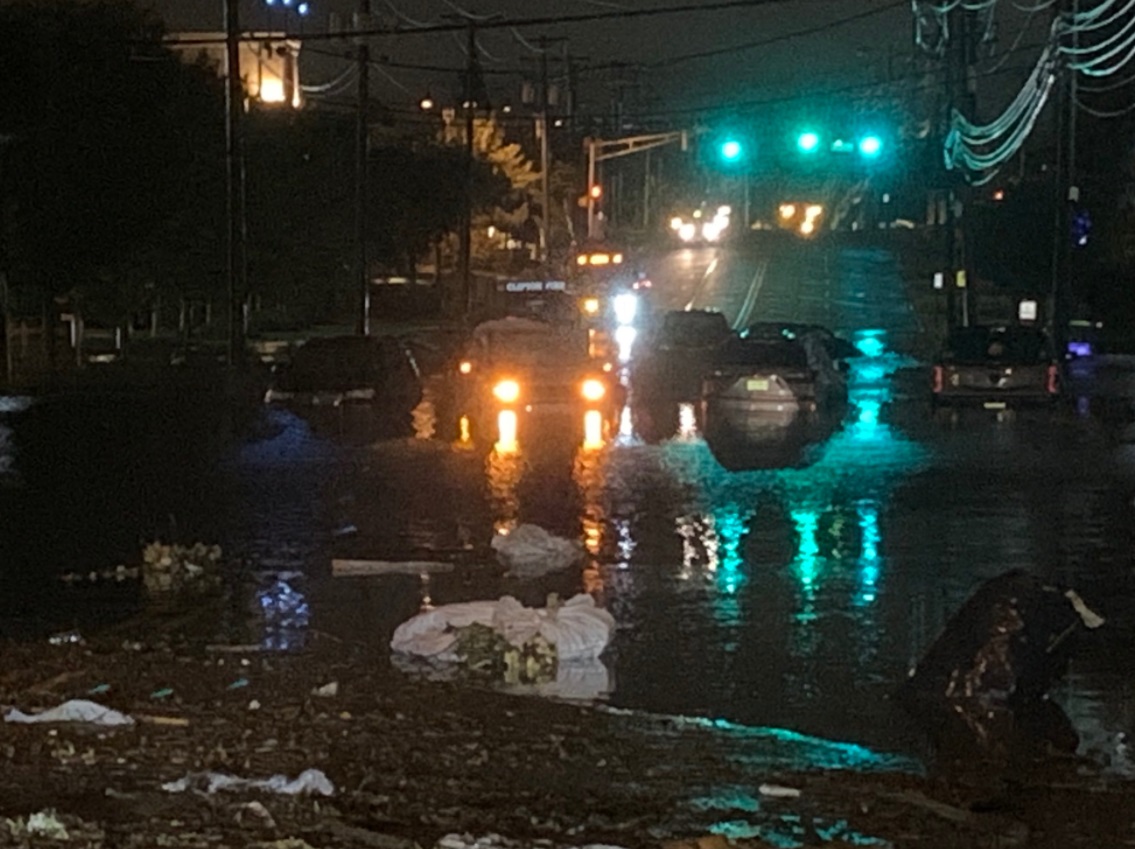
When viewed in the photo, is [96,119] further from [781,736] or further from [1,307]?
[781,736]

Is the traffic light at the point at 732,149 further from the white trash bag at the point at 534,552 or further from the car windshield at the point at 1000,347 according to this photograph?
the white trash bag at the point at 534,552

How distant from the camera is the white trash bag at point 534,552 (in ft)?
57.2

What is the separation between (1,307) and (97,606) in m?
33.6

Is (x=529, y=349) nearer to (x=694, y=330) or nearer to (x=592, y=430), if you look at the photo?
(x=592, y=430)

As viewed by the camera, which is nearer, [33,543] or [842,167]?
[33,543]

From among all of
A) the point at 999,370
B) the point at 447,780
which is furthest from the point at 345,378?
the point at 447,780

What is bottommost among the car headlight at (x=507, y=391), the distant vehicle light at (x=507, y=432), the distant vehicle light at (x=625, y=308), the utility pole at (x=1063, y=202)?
the distant vehicle light at (x=507, y=432)

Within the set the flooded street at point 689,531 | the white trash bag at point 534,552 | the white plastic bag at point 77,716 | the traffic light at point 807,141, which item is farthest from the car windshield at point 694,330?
the white plastic bag at point 77,716

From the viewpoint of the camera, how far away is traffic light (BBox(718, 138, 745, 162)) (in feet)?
159

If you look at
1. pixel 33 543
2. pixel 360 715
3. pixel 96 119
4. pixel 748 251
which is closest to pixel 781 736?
pixel 360 715

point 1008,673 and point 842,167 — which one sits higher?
point 842,167

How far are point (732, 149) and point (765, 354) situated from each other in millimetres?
11317

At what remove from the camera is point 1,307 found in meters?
47.3

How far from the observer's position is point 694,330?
49.0 meters
